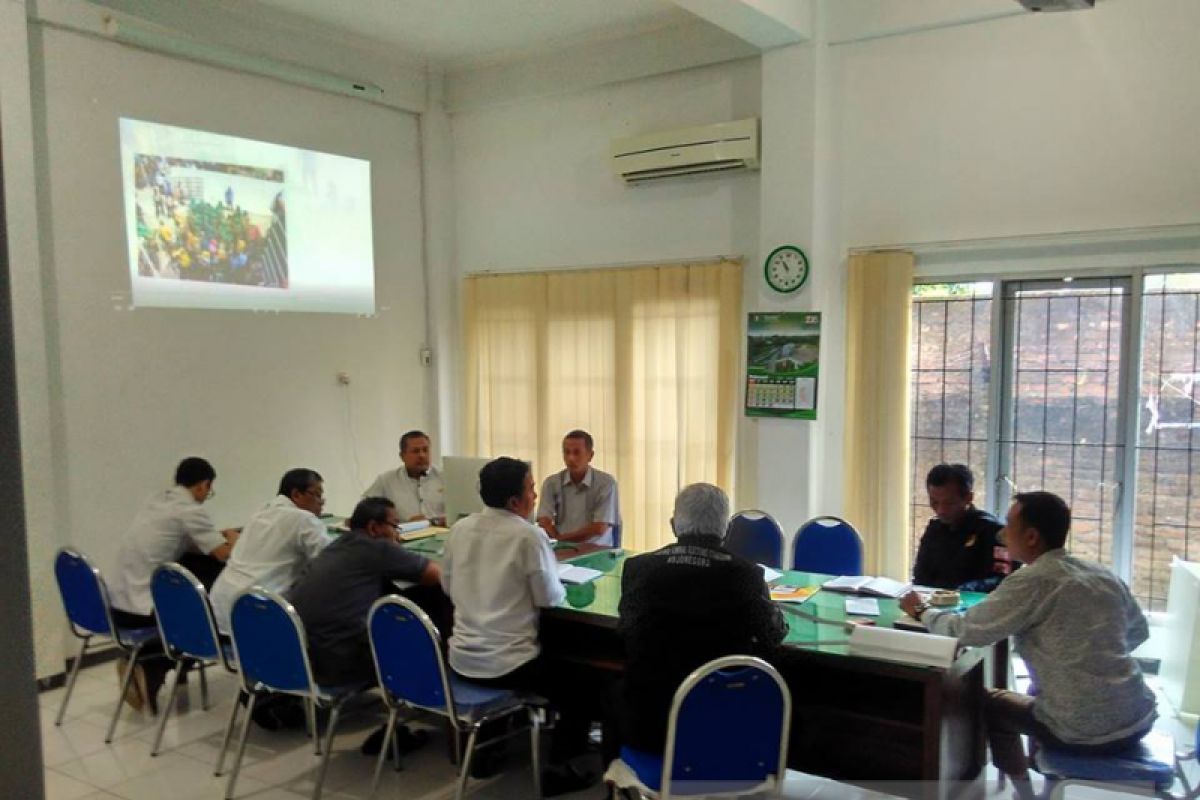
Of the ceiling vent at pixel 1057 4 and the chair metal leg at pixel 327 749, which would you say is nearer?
the chair metal leg at pixel 327 749

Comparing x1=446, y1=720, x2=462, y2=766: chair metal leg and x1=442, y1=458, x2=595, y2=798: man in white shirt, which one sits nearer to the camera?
x1=442, y1=458, x2=595, y2=798: man in white shirt

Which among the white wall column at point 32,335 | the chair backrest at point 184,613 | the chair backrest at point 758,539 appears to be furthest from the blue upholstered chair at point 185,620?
the chair backrest at point 758,539

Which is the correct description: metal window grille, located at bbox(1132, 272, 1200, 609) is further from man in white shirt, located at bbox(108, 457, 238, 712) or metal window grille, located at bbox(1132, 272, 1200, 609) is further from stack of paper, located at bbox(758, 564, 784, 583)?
man in white shirt, located at bbox(108, 457, 238, 712)

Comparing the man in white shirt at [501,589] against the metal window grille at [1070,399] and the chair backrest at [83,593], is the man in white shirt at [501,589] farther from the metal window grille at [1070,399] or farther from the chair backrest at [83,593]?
the metal window grille at [1070,399]

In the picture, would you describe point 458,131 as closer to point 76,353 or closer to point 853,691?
point 76,353

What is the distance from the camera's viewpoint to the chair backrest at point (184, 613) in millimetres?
3373

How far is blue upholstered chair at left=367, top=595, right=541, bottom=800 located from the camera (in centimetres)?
283

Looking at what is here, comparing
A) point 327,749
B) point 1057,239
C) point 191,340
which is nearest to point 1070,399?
point 1057,239

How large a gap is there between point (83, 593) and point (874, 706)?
3.26 meters

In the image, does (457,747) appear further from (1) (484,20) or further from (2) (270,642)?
(1) (484,20)

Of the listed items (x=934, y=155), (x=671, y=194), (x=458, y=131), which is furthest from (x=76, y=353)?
(x=934, y=155)

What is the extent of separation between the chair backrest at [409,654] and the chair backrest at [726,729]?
844 millimetres

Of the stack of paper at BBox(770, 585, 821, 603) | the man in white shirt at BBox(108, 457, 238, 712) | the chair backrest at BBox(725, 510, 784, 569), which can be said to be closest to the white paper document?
the stack of paper at BBox(770, 585, 821, 603)

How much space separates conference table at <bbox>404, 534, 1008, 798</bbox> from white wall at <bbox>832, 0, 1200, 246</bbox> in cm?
223
